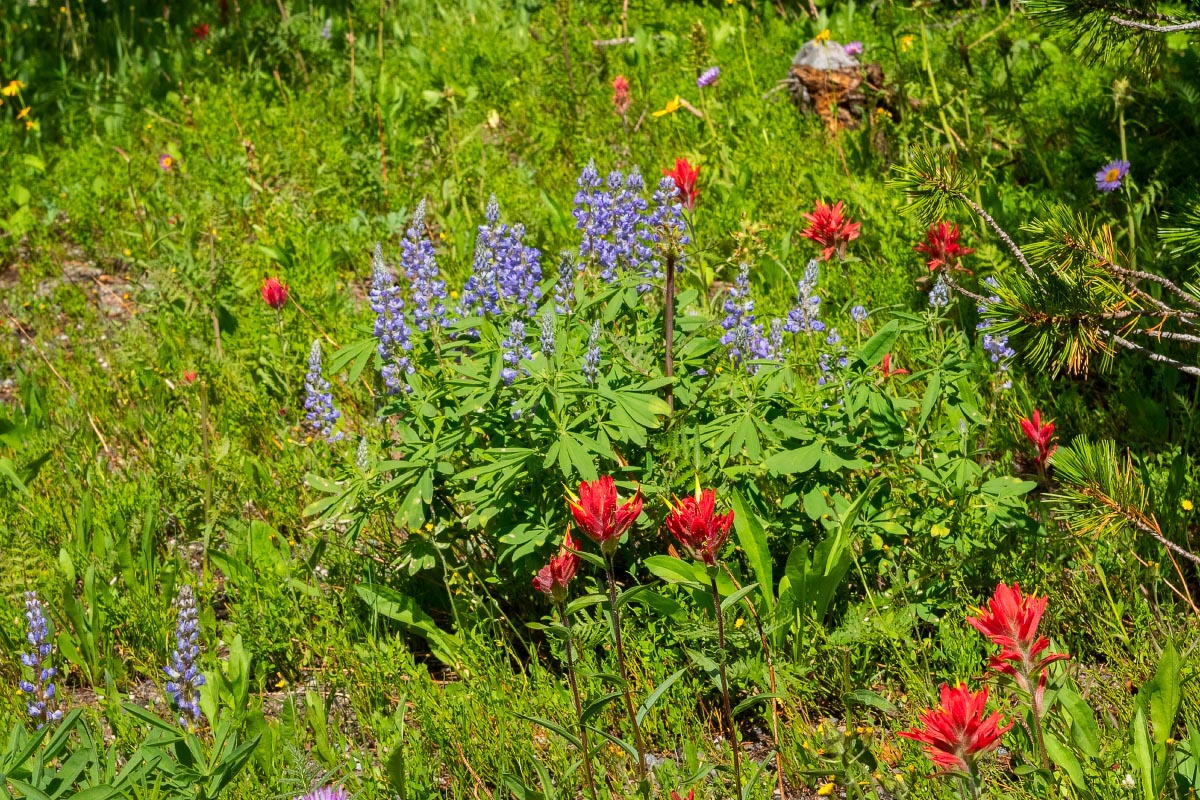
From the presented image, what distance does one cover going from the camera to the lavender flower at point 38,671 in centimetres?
274

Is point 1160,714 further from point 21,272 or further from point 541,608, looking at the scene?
point 21,272

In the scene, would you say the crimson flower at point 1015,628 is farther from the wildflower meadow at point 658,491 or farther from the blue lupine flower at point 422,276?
the blue lupine flower at point 422,276

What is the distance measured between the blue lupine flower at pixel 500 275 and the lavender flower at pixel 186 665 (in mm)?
1143

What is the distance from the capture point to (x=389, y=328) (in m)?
2.97

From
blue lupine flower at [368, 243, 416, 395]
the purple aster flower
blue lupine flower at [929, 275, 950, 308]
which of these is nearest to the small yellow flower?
the purple aster flower

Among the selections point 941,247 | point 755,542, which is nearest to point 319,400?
point 755,542

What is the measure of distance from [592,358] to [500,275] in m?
0.65

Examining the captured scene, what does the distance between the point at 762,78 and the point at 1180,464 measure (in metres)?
3.54

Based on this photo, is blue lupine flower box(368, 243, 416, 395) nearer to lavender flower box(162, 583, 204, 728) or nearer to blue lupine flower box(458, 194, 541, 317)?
blue lupine flower box(458, 194, 541, 317)

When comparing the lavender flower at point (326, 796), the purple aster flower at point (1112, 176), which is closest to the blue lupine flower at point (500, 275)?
the lavender flower at point (326, 796)

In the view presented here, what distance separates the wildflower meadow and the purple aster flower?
0.06 feet

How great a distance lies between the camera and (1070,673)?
99.8 inches

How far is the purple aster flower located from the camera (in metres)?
3.79

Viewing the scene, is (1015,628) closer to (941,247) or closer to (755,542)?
(755,542)
